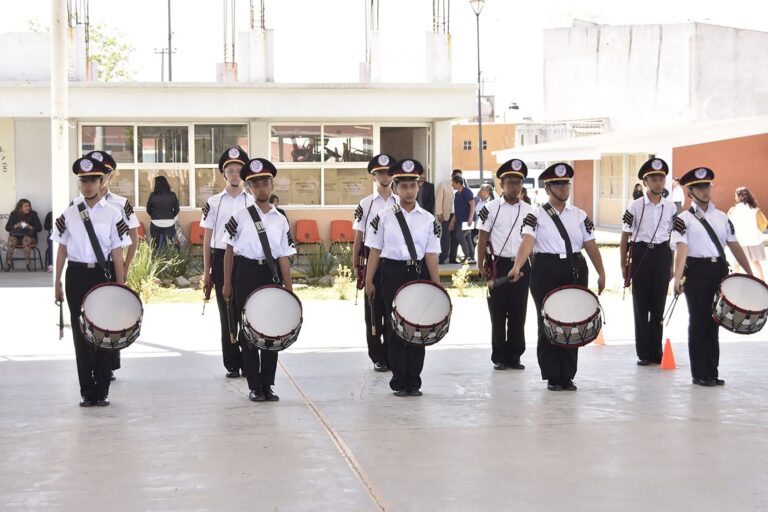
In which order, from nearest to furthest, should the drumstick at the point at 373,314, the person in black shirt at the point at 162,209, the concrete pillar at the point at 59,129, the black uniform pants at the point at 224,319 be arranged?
1. the drumstick at the point at 373,314
2. the black uniform pants at the point at 224,319
3. the concrete pillar at the point at 59,129
4. the person in black shirt at the point at 162,209

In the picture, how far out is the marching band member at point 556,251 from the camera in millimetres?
9359

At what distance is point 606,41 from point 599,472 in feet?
163

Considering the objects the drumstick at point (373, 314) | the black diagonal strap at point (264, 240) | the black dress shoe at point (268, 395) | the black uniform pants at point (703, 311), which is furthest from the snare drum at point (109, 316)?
the black uniform pants at point (703, 311)

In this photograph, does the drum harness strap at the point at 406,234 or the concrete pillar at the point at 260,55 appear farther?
the concrete pillar at the point at 260,55

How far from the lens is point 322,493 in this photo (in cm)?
620

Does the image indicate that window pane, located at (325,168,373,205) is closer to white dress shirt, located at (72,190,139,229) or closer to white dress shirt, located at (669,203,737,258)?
white dress shirt, located at (72,190,139,229)

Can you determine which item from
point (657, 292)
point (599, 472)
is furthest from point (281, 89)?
point (599, 472)

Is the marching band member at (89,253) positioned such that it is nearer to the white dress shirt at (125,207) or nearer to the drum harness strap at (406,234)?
the white dress shirt at (125,207)

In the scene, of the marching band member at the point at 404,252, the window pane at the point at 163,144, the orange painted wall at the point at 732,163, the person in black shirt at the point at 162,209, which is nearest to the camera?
the marching band member at the point at 404,252

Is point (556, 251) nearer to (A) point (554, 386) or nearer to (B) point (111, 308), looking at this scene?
(A) point (554, 386)

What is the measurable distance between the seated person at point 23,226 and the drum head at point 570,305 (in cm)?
1397

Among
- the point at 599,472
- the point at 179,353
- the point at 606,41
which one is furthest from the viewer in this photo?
the point at 606,41

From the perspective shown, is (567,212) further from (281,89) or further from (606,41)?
(606,41)

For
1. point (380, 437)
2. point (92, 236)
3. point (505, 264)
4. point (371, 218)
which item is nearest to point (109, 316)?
point (92, 236)
